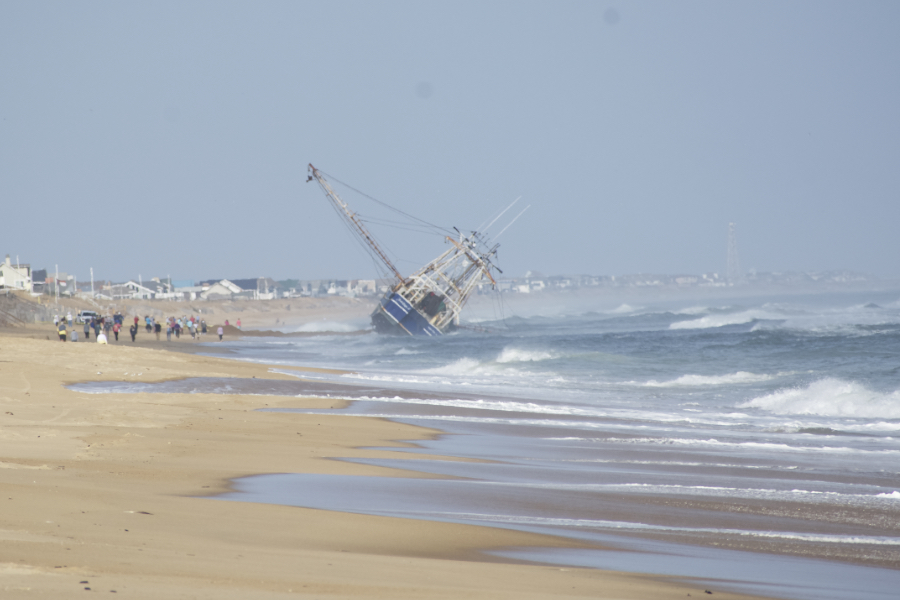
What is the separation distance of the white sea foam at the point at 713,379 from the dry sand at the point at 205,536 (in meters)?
14.7

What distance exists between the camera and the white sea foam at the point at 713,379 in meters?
24.3

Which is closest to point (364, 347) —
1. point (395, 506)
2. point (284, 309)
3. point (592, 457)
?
point (592, 457)

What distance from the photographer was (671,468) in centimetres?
1060

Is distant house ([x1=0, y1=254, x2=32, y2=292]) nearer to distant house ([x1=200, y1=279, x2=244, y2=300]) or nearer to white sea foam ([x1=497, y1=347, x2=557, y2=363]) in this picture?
distant house ([x1=200, y1=279, x2=244, y2=300])

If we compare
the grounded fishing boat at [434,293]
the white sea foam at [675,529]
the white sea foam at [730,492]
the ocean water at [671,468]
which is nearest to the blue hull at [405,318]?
the grounded fishing boat at [434,293]

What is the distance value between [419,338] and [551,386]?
3088 cm

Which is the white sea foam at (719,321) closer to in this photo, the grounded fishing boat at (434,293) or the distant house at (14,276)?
the grounded fishing boat at (434,293)

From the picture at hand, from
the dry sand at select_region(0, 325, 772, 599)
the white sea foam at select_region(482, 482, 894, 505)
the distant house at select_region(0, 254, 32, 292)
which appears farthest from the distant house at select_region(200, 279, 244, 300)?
the white sea foam at select_region(482, 482, 894, 505)

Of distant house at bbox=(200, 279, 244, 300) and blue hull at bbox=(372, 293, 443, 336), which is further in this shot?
distant house at bbox=(200, 279, 244, 300)

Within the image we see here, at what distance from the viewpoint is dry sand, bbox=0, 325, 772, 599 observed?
4465 mm

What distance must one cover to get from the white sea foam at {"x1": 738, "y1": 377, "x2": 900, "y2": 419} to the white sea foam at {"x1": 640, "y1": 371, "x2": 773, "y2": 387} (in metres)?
3.71

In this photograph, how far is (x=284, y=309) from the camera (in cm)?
14812

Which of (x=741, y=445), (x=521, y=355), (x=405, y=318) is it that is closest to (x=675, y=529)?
(x=741, y=445)

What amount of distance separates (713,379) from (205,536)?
2164 cm
